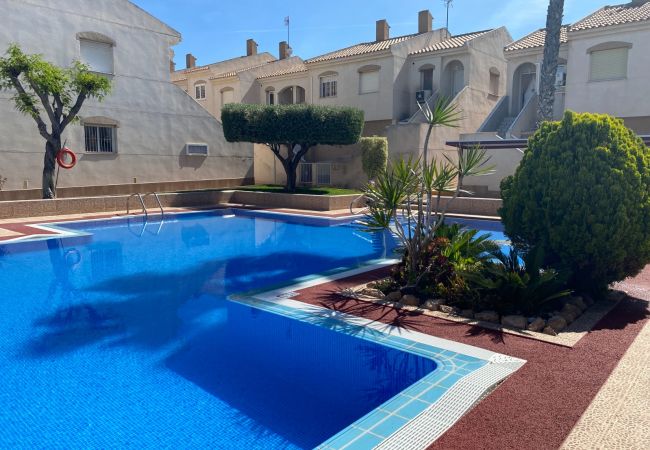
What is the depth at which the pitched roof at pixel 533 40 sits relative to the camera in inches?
1002

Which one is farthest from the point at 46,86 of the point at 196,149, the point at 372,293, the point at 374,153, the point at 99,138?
the point at 372,293

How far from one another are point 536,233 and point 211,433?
212 inches

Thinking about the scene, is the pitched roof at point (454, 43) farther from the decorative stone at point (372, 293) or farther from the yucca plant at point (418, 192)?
the decorative stone at point (372, 293)

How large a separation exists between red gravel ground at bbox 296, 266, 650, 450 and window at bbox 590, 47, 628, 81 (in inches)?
713

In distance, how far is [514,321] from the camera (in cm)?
648

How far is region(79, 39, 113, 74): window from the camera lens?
23.5 metres

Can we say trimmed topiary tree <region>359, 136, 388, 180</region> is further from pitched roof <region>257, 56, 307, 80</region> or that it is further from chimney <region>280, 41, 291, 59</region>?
chimney <region>280, 41, 291, 59</region>

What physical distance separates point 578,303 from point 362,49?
91.1 feet

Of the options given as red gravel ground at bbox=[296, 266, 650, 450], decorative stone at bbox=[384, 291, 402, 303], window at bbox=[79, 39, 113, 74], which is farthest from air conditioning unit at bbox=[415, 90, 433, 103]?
decorative stone at bbox=[384, 291, 402, 303]

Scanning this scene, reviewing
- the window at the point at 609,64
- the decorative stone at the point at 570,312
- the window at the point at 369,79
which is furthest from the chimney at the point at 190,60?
the decorative stone at the point at 570,312

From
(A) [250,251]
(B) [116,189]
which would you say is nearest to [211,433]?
(A) [250,251]

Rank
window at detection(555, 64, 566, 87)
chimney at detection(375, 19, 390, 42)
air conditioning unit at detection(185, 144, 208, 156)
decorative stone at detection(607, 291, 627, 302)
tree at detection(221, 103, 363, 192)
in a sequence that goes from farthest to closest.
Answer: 1. chimney at detection(375, 19, 390, 42)
2. air conditioning unit at detection(185, 144, 208, 156)
3. window at detection(555, 64, 566, 87)
4. tree at detection(221, 103, 363, 192)
5. decorative stone at detection(607, 291, 627, 302)

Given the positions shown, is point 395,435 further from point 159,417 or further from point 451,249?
point 451,249

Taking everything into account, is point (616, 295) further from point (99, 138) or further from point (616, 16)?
point (99, 138)
